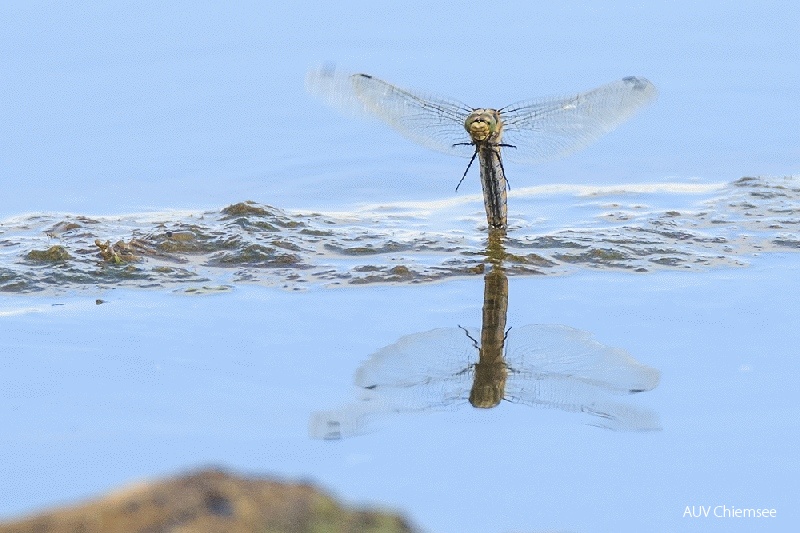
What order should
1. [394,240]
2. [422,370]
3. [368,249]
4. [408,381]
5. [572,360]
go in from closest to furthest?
[408,381]
[422,370]
[572,360]
[368,249]
[394,240]

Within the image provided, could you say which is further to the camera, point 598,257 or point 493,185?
point 493,185

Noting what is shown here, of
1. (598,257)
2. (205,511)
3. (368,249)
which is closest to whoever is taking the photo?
(205,511)

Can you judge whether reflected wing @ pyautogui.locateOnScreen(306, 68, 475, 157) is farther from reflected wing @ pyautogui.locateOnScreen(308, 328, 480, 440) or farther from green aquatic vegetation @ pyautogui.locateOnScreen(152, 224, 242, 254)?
reflected wing @ pyautogui.locateOnScreen(308, 328, 480, 440)

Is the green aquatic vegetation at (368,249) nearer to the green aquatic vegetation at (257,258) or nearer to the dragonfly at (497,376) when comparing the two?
the green aquatic vegetation at (257,258)

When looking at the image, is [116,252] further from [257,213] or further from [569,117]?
[569,117]

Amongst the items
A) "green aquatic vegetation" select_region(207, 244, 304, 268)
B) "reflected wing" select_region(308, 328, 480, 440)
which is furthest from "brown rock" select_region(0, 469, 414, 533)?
"green aquatic vegetation" select_region(207, 244, 304, 268)

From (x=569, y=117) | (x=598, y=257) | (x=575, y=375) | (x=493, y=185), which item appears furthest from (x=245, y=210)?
(x=575, y=375)

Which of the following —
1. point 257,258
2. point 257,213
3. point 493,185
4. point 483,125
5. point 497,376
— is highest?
point 483,125
